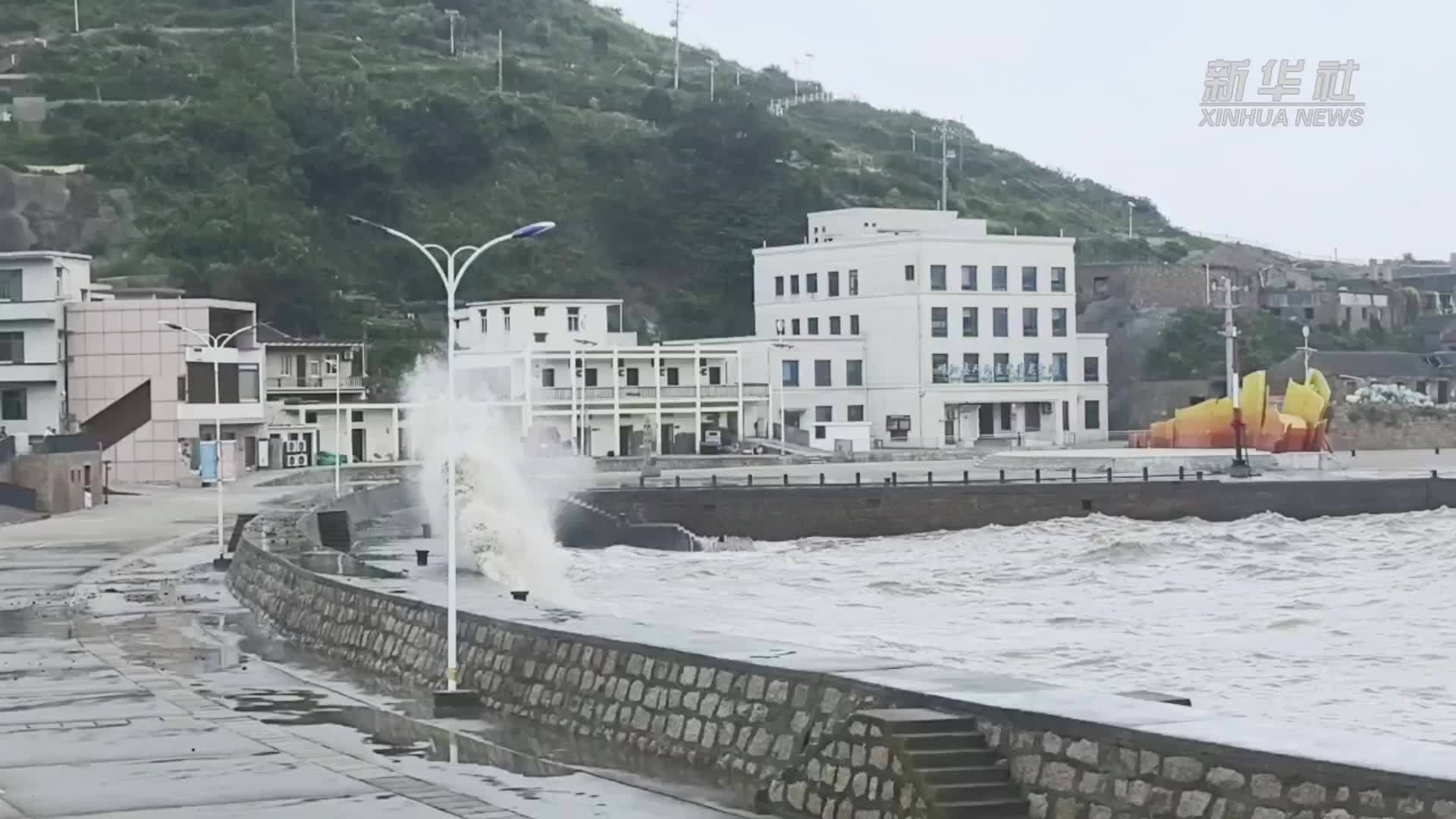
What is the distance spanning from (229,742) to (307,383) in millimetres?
76855

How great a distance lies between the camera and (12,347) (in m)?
77.8

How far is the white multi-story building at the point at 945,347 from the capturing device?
9688 cm

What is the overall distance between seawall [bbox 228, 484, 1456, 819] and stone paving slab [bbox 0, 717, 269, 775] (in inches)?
108

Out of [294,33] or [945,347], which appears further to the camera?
[294,33]

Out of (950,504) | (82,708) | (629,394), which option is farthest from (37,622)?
(629,394)

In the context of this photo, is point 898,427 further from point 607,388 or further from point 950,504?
point 950,504

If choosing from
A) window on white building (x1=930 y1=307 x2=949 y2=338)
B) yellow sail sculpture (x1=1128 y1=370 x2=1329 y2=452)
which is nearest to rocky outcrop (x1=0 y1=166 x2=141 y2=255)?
window on white building (x1=930 y1=307 x2=949 y2=338)

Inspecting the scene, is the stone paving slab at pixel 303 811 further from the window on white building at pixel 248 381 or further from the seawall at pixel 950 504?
the window on white building at pixel 248 381

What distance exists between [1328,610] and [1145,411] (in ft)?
240

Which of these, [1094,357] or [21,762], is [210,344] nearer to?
[1094,357]

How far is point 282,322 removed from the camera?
111938 millimetres

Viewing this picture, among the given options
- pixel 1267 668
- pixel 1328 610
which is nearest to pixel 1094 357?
pixel 1328 610

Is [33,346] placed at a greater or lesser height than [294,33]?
lesser

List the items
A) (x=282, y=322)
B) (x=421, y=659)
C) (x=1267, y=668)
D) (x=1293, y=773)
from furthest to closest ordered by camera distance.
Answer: (x=282, y=322) → (x=1267, y=668) → (x=421, y=659) → (x=1293, y=773)
